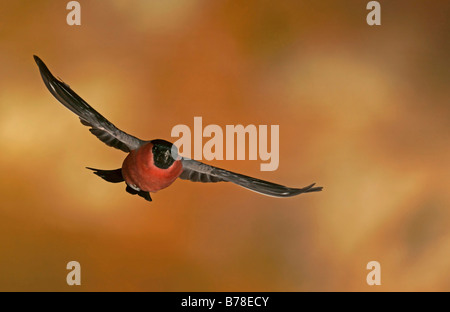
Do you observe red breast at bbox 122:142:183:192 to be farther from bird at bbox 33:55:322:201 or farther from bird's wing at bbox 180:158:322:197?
bird's wing at bbox 180:158:322:197

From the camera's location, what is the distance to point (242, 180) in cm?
231

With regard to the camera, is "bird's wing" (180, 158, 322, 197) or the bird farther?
"bird's wing" (180, 158, 322, 197)

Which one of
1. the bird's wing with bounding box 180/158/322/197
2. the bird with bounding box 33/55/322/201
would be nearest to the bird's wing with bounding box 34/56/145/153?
the bird with bounding box 33/55/322/201

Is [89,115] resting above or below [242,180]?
above

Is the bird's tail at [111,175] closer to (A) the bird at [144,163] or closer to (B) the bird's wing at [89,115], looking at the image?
(A) the bird at [144,163]

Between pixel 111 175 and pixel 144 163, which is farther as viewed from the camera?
pixel 111 175

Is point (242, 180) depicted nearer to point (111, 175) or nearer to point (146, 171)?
point (146, 171)

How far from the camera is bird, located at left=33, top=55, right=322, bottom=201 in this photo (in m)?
2.09

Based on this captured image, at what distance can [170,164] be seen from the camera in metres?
2.12

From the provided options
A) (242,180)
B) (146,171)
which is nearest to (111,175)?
(146,171)

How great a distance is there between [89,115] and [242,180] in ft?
2.18

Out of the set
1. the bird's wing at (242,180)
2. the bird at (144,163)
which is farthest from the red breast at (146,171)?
the bird's wing at (242,180)

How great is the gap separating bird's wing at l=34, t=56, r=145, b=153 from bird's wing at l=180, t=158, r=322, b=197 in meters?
0.25
